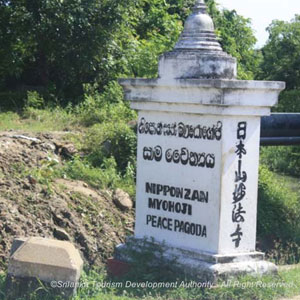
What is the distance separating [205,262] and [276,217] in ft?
13.5

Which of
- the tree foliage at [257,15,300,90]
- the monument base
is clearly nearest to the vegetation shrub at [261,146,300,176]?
the tree foliage at [257,15,300,90]

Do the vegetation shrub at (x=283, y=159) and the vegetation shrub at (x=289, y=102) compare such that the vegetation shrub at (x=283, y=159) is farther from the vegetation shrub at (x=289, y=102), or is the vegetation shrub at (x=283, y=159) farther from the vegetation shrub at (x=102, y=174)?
the vegetation shrub at (x=102, y=174)

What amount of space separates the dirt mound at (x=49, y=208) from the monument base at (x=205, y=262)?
1.36 meters

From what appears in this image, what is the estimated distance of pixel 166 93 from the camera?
646 centimetres

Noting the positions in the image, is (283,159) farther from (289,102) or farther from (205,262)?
(205,262)

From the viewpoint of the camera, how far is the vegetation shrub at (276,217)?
30.9ft

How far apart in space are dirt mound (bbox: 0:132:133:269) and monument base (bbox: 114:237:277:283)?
4.46 feet

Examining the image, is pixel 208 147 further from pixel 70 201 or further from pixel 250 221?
pixel 70 201

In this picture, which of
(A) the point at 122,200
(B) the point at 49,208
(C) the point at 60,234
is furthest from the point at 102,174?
(C) the point at 60,234

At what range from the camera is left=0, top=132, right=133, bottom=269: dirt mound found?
764 centimetres

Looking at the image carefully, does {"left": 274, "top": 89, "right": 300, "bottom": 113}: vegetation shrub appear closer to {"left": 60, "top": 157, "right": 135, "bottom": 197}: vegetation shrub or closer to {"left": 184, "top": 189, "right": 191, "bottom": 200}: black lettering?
{"left": 60, "top": 157, "right": 135, "bottom": 197}: vegetation shrub

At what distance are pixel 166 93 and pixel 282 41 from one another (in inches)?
511

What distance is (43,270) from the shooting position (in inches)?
224

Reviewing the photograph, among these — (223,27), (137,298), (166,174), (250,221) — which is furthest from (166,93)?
(223,27)
